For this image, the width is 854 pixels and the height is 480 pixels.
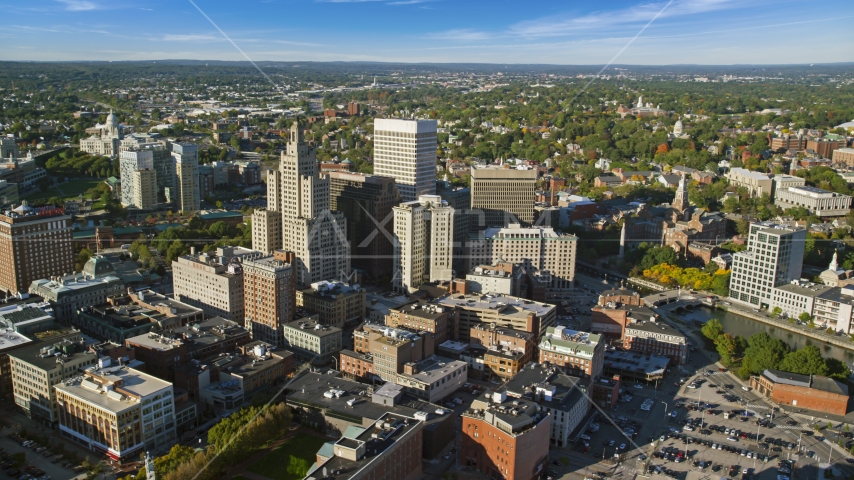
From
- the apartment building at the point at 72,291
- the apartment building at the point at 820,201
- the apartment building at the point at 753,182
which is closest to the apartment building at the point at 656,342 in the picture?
the apartment building at the point at 72,291

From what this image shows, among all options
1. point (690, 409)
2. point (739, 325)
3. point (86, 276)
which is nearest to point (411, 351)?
point (690, 409)

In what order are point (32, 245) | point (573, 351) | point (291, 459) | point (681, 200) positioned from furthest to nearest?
point (681, 200), point (32, 245), point (573, 351), point (291, 459)

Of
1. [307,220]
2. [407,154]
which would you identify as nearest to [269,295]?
[307,220]

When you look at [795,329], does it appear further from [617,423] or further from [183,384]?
[183,384]

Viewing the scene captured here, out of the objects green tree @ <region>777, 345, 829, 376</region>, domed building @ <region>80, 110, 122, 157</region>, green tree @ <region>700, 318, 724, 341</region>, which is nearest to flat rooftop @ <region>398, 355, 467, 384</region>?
green tree @ <region>700, 318, 724, 341</region>

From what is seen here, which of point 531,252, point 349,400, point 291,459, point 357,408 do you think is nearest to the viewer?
point 291,459

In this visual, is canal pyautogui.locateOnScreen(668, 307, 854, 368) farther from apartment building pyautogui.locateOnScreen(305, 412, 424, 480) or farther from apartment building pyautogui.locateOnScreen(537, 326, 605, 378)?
apartment building pyautogui.locateOnScreen(305, 412, 424, 480)

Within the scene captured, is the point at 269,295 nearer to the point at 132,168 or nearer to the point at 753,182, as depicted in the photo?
the point at 132,168
